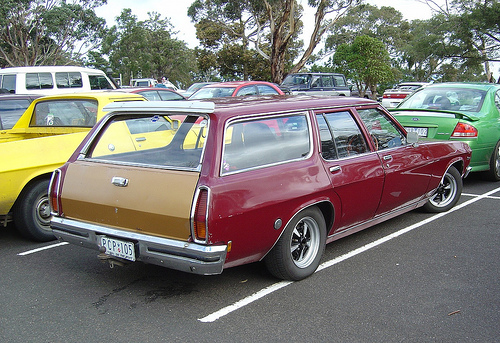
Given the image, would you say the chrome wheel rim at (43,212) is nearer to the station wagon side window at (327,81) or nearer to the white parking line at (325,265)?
the white parking line at (325,265)

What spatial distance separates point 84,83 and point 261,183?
49.3 ft

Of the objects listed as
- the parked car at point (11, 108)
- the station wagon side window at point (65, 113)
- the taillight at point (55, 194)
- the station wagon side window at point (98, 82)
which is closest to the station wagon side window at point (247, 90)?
the parked car at point (11, 108)

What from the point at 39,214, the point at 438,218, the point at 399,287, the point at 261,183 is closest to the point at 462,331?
the point at 399,287

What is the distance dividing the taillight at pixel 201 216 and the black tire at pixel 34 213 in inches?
103

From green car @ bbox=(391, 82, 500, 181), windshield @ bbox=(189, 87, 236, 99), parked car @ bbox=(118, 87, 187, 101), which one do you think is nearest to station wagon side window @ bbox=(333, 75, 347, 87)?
parked car @ bbox=(118, 87, 187, 101)

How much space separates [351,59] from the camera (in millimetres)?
30828

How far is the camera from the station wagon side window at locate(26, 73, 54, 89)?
54.7 ft

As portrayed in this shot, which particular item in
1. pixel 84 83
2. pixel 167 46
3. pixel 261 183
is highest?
pixel 167 46

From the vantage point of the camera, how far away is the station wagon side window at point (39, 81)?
16.7 m

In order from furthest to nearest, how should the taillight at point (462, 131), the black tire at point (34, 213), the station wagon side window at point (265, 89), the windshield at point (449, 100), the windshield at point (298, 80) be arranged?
1. the windshield at point (298, 80)
2. the station wagon side window at point (265, 89)
3. the windshield at point (449, 100)
4. the taillight at point (462, 131)
5. the black tire at point (34, 213)

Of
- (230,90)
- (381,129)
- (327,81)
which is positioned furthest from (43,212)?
(327,81)

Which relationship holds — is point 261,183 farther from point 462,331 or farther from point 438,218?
point 438,218

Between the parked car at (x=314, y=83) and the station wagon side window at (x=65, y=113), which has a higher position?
the parked car at (x=314, y=83)

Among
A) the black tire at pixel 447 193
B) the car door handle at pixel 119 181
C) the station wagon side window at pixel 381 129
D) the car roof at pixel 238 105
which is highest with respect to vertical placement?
the car roof at pixel 238 105
